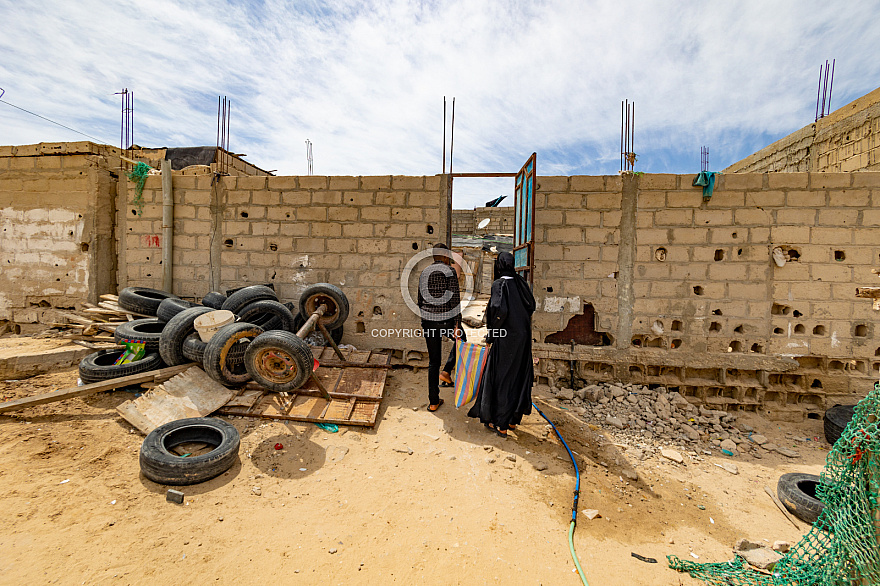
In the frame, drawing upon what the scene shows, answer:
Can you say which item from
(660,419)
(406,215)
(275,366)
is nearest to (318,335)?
(275,366)

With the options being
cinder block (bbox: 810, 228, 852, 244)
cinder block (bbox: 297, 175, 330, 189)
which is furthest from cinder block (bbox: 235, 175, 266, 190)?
cinder block (bbox: 810, 228, 852, 244)

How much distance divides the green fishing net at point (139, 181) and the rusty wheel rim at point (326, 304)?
12.1 feet

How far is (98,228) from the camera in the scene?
6.31 m

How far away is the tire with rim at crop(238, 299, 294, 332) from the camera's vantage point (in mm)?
4984

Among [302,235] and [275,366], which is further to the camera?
[302,235]

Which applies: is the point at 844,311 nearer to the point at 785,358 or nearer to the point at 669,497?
the point at 785,358

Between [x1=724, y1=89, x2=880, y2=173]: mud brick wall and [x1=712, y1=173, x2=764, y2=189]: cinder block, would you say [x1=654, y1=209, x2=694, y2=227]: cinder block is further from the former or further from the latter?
[x1=724, y1=89, x2=880, y2=173]: mud brick wall

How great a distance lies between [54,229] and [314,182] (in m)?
4.73

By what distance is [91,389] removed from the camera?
155 inches

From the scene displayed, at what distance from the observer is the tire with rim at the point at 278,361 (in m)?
4.07

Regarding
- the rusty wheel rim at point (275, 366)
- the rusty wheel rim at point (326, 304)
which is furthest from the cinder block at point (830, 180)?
the rusty wheel rim at point (275, 366)

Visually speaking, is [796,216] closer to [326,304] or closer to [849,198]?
[849,198]

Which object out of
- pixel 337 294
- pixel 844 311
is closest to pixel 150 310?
pixel 337 294

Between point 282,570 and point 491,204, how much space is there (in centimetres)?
1778
